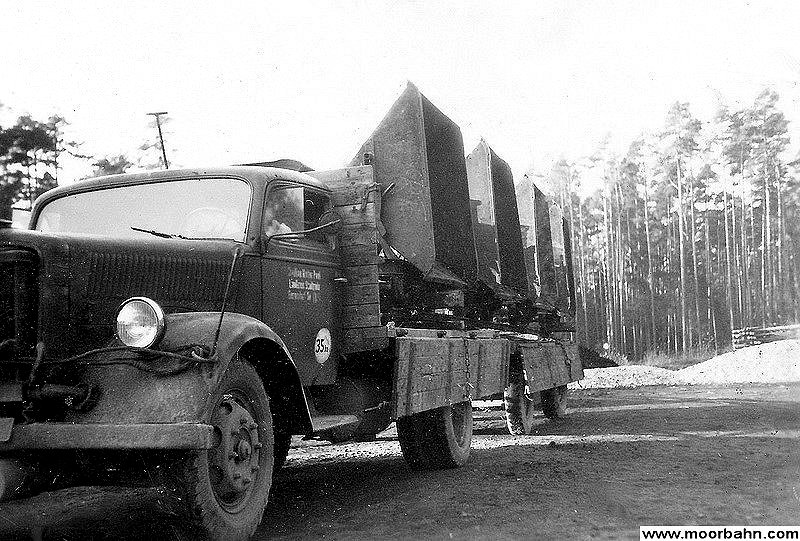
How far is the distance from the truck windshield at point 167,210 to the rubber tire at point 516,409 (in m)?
5.67

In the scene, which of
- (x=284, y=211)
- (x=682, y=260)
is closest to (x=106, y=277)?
(x=284, y=211)

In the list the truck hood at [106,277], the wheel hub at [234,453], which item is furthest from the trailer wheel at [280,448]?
the wheel hub at [234,453]

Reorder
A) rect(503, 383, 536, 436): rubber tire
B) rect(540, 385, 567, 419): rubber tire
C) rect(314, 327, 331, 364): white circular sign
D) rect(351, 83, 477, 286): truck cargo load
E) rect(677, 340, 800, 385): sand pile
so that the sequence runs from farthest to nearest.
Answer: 1. rect(677, 340, 800, 385): sand pile
2. rect(540, 385, 567, 419): rubber tire
3. rect(503, 383, 536, 436): rubber tire
4. rect(351, 83, 477, 286): truck cargo load
5. rect(314, 327, 331, 364): white circular sign

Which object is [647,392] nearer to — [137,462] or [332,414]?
Result: [332,414]

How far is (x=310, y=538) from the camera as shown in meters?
4.40

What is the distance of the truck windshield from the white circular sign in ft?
3.17

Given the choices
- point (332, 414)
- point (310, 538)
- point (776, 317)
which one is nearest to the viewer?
point (310, 538)

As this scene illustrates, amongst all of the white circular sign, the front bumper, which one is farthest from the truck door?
the front bumper

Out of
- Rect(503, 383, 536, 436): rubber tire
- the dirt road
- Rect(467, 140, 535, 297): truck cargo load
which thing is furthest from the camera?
Rect(503, 383, 536, 436): rubber tire

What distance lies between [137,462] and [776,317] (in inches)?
1664

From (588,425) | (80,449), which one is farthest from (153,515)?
(588,425)

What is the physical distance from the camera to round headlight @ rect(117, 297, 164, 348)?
3906 millimetres

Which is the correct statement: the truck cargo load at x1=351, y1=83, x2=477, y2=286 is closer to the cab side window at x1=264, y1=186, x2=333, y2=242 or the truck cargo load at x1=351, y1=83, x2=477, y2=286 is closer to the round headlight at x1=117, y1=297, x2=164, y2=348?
the cab side window at x1=264, y1=186, x2=333, y2=242

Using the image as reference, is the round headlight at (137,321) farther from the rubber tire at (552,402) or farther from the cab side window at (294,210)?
the rubber tire at (552,402)
